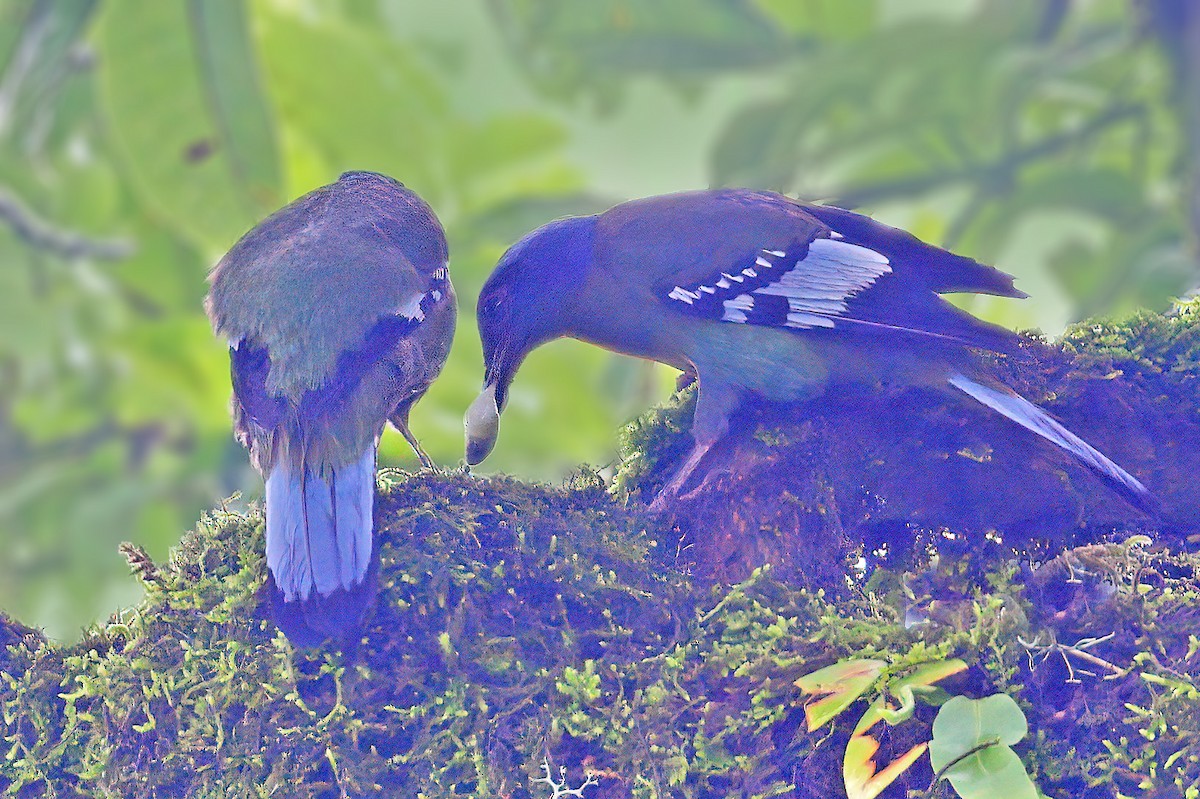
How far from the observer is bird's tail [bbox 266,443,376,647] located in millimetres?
2586

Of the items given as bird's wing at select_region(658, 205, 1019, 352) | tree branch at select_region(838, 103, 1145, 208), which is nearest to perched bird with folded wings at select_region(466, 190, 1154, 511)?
bird's wing at select_region(658, 205, 1019, 352)

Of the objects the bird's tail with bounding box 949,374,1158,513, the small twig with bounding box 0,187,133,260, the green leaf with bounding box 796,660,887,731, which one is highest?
the small twig with bounding box 0,187,133,260

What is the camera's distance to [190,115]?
5.73m

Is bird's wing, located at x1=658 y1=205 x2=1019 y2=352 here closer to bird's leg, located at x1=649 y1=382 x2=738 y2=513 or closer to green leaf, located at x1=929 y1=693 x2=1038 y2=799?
bird's leg, located at x1=649 y1=382 x2=738 y2=513

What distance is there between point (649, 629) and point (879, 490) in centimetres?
65

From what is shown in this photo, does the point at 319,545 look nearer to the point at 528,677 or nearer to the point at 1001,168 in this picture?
the point at 528,677

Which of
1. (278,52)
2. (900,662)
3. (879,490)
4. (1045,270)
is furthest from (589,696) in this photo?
(1045,270)

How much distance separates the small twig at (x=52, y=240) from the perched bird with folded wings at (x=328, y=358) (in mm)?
3244

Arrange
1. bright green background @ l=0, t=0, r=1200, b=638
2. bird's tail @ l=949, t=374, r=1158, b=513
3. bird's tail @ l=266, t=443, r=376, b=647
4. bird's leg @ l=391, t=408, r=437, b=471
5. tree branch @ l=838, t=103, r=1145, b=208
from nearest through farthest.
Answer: bird's tail @ l=266, t=443, r=376, b=647, bird's tail @ l=949, t=374, r=1158, b=513, bird's leg @ l=391, t=408, r=437, b=471, bright green background @ l=0, t=0, r=1200, b=638, tree branch @ l=838, t=103, r=1145, b=208

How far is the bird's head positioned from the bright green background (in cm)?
257

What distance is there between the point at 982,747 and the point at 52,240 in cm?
590

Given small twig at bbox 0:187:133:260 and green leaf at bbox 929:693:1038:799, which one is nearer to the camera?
green leaf at bbox 929:693:1038:799

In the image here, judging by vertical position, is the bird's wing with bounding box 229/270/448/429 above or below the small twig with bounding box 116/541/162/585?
above

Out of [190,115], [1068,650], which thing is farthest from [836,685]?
[190,115]
